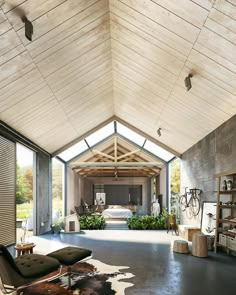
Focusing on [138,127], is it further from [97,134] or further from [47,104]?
[47,104]

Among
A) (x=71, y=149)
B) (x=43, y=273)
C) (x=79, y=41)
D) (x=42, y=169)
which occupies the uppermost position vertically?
(x=79, y=41)

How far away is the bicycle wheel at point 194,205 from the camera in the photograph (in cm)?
896

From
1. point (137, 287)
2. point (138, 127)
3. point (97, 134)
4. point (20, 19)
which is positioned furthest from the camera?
point (97, 134)

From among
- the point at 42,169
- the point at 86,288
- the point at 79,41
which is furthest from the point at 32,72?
the point at 42,169

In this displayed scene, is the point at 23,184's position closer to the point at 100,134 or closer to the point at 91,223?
the point at 91,223

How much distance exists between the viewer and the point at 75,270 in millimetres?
5129

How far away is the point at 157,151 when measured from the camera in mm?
12344

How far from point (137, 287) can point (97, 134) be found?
8021 mm

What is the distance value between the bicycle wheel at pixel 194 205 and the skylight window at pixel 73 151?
465cm

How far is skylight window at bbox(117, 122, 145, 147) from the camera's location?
37.9 feet

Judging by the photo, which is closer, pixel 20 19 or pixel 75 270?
pixel 20 19

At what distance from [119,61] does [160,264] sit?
4.01 metres

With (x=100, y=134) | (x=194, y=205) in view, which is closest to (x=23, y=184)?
(x=100, y=134)

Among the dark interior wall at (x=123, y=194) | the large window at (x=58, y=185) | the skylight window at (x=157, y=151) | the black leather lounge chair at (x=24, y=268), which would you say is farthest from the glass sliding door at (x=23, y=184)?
the black leather lounge chair at (x=24, y=268)
